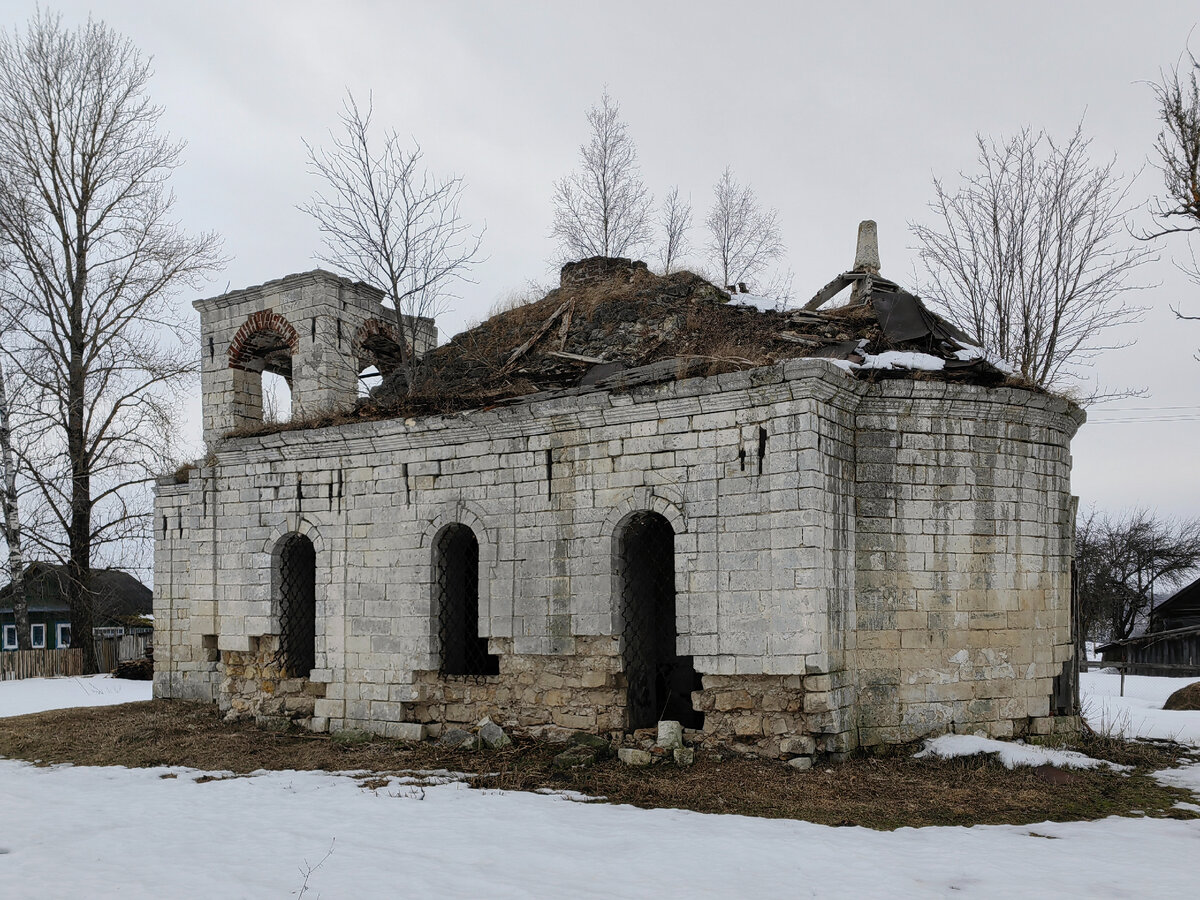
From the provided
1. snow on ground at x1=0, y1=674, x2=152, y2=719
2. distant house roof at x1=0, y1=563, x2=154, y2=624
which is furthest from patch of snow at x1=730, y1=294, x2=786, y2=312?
distant house roof at x1=0, y1=563, x2=154, y2=624

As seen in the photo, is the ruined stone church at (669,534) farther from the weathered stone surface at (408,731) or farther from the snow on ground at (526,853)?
the snow on ground at (526,853)

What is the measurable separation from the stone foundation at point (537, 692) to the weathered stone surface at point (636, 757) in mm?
498

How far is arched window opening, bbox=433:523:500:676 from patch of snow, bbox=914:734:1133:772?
16.7ft

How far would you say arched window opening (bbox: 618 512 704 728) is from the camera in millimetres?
10133

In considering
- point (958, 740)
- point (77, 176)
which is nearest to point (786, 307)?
point (958, 740)

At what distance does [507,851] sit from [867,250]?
29.5ft

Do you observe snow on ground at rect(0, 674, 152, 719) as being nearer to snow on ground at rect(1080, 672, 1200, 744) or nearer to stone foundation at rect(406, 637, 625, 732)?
stone foundation at rect(406, 637, 625, 732)

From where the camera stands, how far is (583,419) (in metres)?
10.2

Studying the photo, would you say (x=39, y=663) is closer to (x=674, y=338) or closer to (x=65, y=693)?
(x=65, y=693)

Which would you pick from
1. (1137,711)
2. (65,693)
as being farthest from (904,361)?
(65,693)

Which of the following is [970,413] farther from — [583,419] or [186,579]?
[186,579]

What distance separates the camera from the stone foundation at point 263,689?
12250 millimetres

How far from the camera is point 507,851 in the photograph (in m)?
6.84

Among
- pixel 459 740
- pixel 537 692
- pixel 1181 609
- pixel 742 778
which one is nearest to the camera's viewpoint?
pixel 742 778
